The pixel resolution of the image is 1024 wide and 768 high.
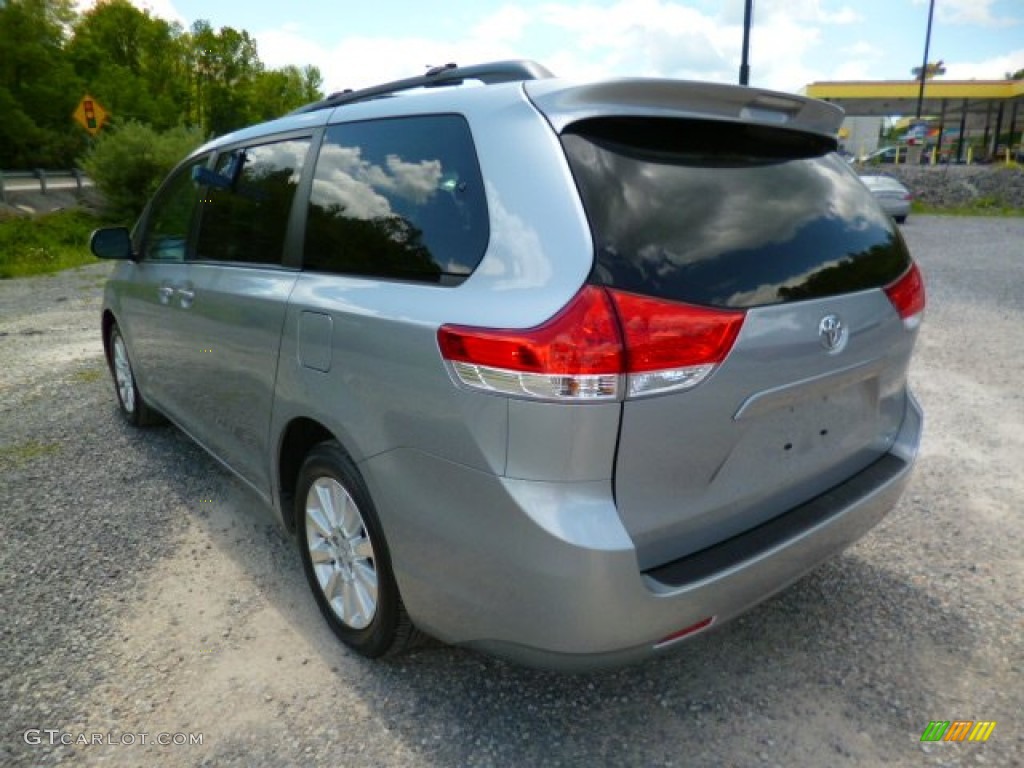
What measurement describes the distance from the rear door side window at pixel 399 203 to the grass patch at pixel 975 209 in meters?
24.4

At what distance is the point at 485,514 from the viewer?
6.32ft

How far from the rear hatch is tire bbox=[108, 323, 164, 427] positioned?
150 inches

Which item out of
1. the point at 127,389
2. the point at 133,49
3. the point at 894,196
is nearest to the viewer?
the point at 127,389

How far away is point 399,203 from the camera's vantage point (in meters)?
2.37

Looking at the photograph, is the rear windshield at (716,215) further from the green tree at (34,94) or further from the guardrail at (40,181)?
the green tree at (34,94)

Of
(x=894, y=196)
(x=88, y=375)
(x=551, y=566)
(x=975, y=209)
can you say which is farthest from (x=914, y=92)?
(x=551, y=566)

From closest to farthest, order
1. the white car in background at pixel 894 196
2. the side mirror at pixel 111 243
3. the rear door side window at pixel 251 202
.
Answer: the rear door side window at pixel 251 202 → the side mirror at pixel 111 243 → the white car in background at pixel 894 196

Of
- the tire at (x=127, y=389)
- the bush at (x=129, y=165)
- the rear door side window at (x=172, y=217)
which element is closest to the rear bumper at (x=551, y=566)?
the rear door side window at (x=172, y=217)

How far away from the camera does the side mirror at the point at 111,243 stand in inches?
165

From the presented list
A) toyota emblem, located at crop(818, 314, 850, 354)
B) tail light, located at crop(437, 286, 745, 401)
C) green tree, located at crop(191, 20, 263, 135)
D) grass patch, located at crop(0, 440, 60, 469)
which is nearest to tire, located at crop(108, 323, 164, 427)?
grass patch, located at crop(0, 440, 60, 469)

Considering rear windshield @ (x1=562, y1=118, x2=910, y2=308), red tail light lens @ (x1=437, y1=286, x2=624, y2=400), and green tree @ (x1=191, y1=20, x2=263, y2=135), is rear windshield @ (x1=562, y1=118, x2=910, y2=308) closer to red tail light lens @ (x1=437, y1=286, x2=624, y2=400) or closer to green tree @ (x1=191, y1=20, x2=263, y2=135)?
red tail light lens @ (x1=437, y1=286, x2=624, y2=400)

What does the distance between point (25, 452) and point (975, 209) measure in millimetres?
26086

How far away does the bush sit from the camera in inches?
777

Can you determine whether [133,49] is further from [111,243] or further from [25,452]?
[111,243]
